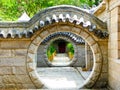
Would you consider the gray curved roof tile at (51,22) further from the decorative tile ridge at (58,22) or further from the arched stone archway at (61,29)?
the arched stone archway at (61,29)

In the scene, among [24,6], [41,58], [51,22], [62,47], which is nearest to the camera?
[51,22]

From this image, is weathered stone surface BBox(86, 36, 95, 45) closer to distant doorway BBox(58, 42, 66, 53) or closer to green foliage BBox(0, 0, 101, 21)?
green foliage BBox(0, 0, 101, 21)

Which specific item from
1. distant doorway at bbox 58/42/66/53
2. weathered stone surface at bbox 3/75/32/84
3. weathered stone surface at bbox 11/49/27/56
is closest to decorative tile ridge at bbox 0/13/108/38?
weathered stone surface at bbox 11/49/27/56

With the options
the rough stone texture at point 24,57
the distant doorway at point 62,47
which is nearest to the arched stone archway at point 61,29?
the rough stone texture at point 24,57

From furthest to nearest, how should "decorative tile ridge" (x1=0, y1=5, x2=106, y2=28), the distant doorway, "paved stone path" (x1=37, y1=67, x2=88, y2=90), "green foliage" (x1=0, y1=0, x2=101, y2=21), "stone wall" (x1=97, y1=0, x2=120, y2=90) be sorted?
the distant doorway
"green foliage" (x1=0, y1=0, x2=101, y2=21)
"paved stone path" (x1=37, y1=67, x2=88, y2=90)
"decorative tile ridge" (x1=0, y1=5, x2=106, y2=28)
"stone wall" (x1=97, y1=0, x2=120, y2=90)

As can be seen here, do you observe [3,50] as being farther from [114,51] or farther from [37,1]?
[37,1]

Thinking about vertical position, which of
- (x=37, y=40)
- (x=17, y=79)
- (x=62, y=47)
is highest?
(x=37, y=40)

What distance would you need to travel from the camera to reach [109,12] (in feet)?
32.1

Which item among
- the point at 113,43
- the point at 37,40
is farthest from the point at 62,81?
the point at 113,43

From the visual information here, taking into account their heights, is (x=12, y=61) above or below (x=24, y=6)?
below

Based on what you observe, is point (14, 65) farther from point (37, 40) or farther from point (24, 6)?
point (24, 6)

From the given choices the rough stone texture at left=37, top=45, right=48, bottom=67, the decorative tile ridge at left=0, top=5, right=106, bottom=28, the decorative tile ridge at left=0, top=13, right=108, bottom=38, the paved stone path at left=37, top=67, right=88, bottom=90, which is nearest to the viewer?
the decorative tile ridge at left=0, top=13, right=108, bottom=38

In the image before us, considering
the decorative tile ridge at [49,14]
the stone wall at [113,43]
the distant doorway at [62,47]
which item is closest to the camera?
the stone wall at [113,43]

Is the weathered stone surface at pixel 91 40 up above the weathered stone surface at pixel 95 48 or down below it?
above
